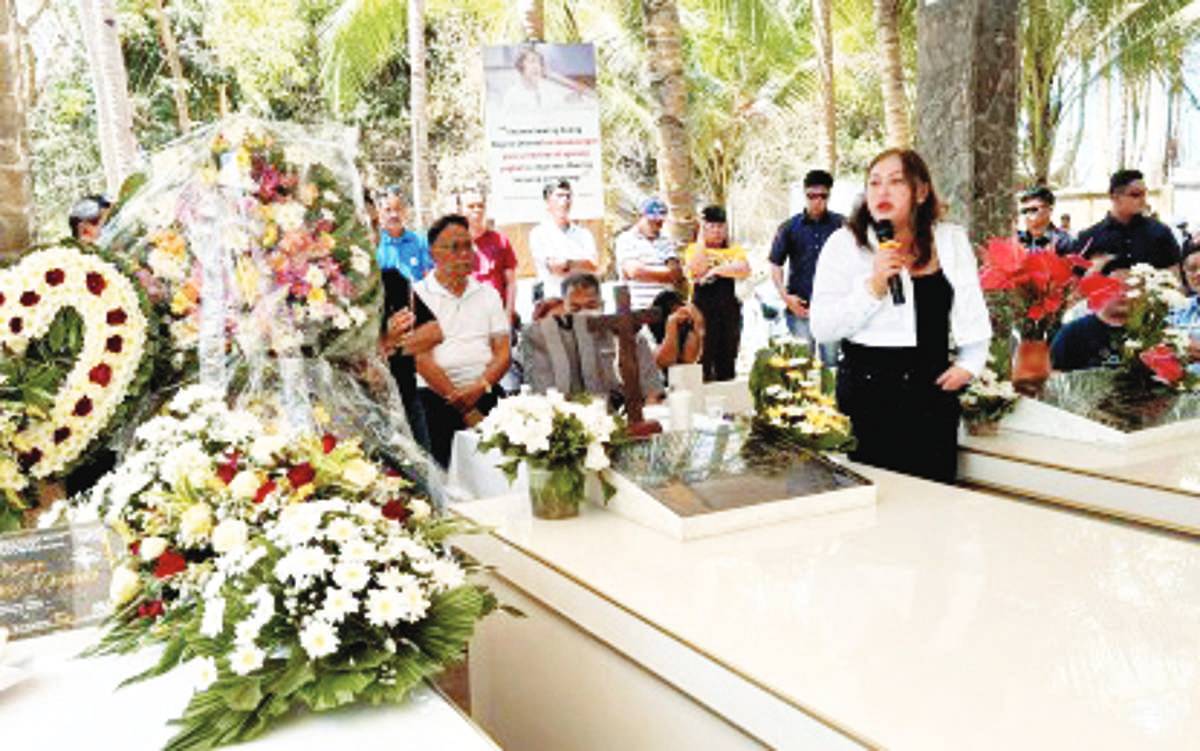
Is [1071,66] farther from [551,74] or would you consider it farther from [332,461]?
[332,461]

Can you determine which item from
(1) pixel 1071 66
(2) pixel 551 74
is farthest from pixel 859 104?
(2) pixel 551 74

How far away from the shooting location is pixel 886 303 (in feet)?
10.3

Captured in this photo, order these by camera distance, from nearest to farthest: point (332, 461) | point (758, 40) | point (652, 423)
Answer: point (332, 461) < point (652, 423) < point (758, 40)

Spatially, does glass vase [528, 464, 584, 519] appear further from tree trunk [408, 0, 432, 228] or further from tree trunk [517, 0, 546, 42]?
tree trunk [408, 0, 432, 228]

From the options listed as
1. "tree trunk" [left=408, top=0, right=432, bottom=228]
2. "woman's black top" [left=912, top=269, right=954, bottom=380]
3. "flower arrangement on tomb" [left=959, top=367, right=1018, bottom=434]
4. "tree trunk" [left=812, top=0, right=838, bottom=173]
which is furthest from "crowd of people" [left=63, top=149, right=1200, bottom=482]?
"tree trunk" [left=812, top=0, right=838, bottom=173]

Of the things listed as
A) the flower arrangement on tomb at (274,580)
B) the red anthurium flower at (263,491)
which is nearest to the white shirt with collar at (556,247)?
the flower arrangement on tomb at (274,580)

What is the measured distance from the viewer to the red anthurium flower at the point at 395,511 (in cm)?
184

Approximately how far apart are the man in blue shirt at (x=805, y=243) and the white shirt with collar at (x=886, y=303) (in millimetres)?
2763

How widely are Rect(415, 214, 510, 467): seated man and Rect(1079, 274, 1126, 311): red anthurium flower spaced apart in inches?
86.3

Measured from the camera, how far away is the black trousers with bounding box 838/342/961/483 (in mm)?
3230

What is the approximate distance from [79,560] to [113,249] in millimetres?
779

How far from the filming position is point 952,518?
8.57 feet

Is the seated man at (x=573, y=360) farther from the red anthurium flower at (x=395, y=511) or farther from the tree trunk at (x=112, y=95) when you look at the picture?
the tree trunk at (x=112, y=95)

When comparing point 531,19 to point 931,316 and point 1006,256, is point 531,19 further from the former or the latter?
point 931,316
